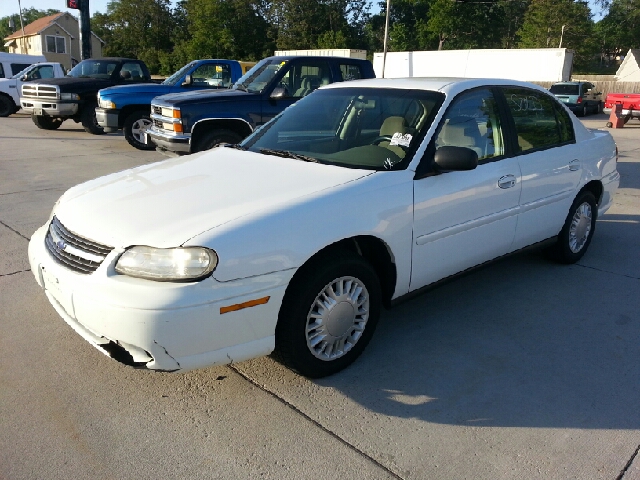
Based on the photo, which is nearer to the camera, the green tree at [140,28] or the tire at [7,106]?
the tire at [7,106]

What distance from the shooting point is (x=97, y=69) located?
49.8ft

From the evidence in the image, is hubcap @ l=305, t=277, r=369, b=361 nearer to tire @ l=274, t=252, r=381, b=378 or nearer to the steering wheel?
tire @ l=274, t=252, r=381, b=378

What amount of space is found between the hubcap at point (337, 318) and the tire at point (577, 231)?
8.17ft

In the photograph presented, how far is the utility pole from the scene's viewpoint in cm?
2280

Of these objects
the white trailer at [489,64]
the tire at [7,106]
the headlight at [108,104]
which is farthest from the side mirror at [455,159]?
the white trailer at [489,64]

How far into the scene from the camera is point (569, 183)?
15.7 ft

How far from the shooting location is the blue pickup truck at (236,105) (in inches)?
344

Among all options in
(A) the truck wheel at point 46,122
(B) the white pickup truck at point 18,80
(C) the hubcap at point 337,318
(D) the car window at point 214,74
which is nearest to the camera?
(C) the hubcap at point 337,318

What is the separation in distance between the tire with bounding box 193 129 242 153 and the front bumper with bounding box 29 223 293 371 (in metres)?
6.01

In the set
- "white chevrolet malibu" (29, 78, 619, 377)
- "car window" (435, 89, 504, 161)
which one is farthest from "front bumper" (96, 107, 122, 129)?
"car window" (435, 89, 504, 161)

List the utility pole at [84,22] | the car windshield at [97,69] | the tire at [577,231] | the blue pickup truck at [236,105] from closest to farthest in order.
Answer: the tire at [577,231] → the blue pickup truck at [236,105] → the car windshield at [97,69] → the utility pole at [84,22]

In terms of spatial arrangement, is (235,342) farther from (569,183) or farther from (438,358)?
(569,183)

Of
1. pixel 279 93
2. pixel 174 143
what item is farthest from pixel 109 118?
pixel 279 93

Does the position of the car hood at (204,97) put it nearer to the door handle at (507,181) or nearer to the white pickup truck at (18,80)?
the door handle at (507,181)
